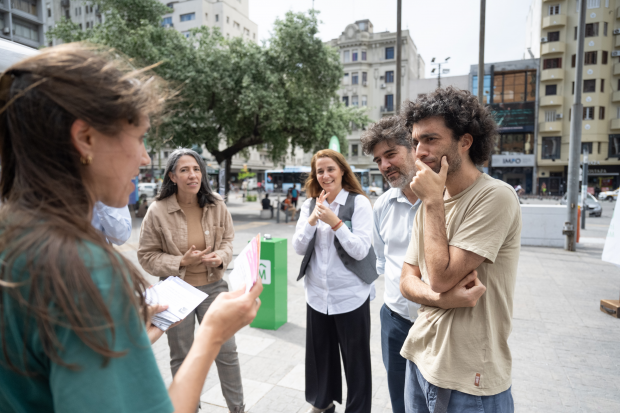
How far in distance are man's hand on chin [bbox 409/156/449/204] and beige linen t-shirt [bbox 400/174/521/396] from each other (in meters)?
0.15

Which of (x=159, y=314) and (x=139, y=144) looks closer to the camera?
(x=139, y=144)

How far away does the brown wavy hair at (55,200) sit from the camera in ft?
2.42

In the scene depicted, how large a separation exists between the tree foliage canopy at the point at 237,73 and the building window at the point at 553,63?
1365 inches

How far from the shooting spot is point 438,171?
177cm

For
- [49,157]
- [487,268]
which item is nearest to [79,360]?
[49,157]

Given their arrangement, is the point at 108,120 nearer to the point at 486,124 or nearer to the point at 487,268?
the point at 487,268

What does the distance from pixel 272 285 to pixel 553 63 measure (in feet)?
155

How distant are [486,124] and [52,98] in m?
1.71

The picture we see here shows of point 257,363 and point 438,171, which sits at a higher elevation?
point 438,171

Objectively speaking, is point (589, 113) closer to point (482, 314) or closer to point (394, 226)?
point (394, 226)

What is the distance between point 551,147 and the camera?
41.4 metres

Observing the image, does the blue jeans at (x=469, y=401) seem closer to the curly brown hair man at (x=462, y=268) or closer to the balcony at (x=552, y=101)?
the curly brown hair man at (x=462, y=268)

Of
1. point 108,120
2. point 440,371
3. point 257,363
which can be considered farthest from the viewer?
point 257,363

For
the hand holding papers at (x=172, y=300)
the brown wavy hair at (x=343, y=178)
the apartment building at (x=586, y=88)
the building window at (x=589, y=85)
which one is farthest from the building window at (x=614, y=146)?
the hand holding papers at (x=172, y=300)
